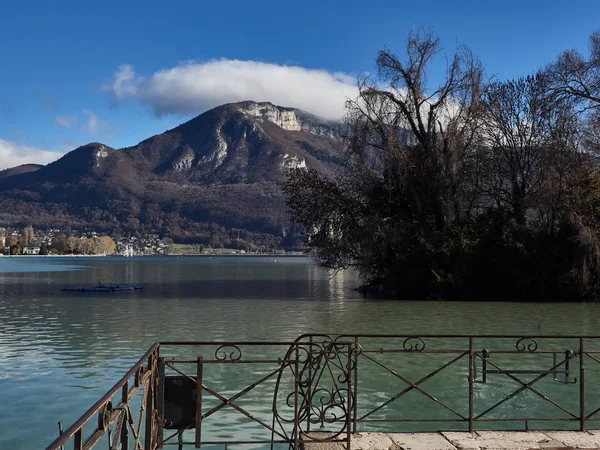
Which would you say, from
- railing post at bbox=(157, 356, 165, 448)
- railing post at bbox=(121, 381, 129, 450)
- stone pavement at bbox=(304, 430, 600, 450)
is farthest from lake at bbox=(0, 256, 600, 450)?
stone pavement at bbox=(304, 430, 600, 450)

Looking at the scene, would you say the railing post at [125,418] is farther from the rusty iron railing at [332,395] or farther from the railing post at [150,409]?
the railing post at [150,409]

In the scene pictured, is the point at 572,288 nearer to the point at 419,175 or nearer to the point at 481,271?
the point at 481,271

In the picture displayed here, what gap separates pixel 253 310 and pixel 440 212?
38.8ft

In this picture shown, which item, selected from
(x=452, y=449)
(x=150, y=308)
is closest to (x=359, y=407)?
(x=452, y=449)

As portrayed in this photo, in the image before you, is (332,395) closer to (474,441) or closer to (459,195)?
(474,441)

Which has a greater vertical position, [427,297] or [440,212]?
[440,212]

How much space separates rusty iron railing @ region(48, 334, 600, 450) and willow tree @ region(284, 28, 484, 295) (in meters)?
16.2

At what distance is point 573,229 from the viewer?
31109 mm

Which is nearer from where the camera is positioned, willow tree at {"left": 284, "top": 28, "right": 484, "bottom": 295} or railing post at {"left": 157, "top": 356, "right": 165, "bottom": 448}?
railing post at {"left": 157, "top": 356, "right": 165, "bottom": 448}

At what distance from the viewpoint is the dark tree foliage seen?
3203cm

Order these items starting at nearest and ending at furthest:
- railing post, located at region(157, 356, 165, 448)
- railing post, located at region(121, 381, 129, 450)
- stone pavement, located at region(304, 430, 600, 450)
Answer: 1. railing post, located at region(121, 381, 129, 450)
2. stone pavement, located at region(304, 430, 600, 450)
3. railing post, located at region(157, 356, 165, 448)

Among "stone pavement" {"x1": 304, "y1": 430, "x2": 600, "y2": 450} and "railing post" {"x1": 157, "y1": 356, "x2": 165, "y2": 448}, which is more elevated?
"railing post" {"x1": 157, "y1": 356, "x2": 165, "y2": 448}

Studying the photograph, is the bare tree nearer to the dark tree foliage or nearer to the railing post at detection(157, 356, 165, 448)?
the dark tree foliage

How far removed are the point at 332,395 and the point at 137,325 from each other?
55.2 feet
